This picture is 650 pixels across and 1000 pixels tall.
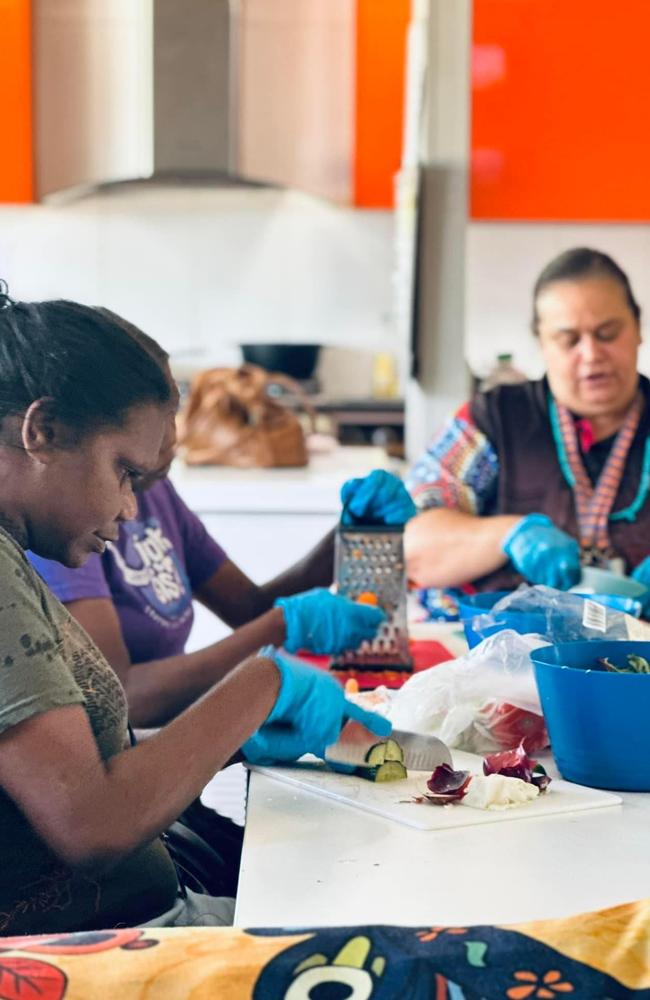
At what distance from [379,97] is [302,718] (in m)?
4.58

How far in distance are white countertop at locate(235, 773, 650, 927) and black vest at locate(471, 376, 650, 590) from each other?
1260 mm

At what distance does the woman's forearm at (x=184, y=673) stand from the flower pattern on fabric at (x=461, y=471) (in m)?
0.72

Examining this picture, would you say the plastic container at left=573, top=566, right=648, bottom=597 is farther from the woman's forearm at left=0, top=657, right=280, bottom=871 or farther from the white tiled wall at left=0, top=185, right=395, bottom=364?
the white tiled wall at left=0, top=185, right=395, bottom=364

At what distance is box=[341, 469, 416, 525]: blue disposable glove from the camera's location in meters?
1.85

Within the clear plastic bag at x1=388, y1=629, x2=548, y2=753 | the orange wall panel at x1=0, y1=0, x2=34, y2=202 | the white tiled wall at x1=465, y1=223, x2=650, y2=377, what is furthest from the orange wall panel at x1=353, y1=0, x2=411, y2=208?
the clear plastic bag at x1=388, y1=629, x2=548, y2=753

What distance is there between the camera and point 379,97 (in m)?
5.45

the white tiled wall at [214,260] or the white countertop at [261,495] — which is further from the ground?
the white tiled wall at [214,260]

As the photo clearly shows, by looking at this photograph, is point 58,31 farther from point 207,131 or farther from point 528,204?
point 528,204

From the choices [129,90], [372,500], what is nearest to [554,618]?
[372,500]

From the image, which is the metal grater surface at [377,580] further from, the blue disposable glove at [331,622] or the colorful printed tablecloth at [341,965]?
the colorful printed tablecloth at [341,965]

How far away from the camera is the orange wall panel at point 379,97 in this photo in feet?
17.7

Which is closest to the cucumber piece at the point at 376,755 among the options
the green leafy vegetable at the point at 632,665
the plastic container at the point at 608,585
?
the green leafy vegetable at the point at 632,665

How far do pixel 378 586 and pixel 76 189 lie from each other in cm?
417

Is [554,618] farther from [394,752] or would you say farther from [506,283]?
[506,283]
